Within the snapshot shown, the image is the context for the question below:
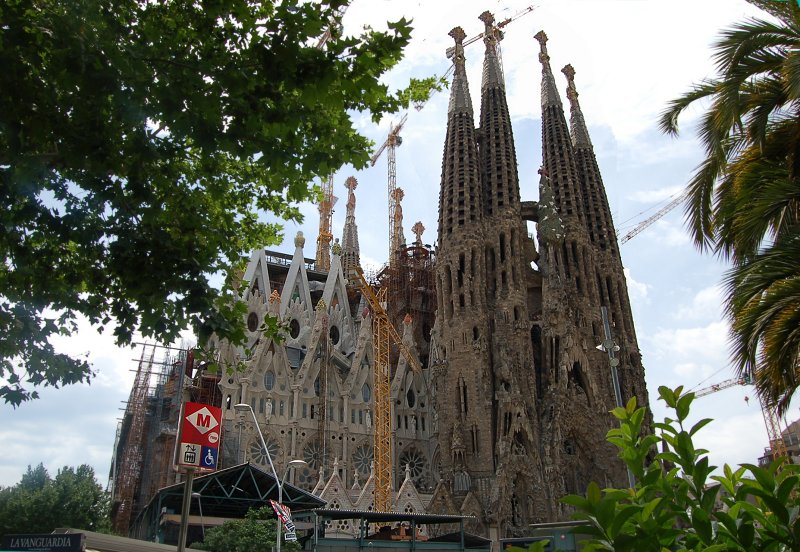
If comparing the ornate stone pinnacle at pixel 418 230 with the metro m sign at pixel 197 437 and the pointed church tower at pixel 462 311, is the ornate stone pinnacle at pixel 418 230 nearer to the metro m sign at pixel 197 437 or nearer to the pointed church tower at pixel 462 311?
the pointed church tower at pixel 462 311

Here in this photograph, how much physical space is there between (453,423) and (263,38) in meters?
39.6

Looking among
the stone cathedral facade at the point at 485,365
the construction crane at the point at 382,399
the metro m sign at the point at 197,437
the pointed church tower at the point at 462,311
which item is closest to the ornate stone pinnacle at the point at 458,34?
the stone cathedral facade at the point at 485,365

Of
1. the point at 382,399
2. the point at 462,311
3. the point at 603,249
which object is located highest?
the point at 603,249

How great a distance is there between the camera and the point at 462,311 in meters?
47.0

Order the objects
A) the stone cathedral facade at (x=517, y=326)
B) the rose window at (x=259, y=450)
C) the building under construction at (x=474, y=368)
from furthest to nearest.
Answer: the rose window at (x=259, y=450)
the building under construction at (x=474, y=368)
the stone cathedral facade at (x=517, y=326)

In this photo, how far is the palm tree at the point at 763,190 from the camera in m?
9.08

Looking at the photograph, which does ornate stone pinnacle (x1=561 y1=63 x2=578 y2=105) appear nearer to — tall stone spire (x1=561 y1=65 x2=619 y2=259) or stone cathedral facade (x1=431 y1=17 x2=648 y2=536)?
tall stone spire (x1=561 y1=65 x2=619 y2=259)

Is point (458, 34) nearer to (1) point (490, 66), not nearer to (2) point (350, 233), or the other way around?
(1) point (490, 66)

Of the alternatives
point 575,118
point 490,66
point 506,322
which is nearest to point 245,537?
point 506,322

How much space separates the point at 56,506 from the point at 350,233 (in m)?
59.2

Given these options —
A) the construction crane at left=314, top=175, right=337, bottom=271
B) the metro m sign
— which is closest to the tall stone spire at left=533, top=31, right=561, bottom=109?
the construction crane at left=314, top=175, right=337, bottom=271

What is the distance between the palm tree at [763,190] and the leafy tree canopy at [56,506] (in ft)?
96.3

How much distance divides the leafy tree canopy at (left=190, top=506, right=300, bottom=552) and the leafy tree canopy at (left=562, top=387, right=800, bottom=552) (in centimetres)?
2217

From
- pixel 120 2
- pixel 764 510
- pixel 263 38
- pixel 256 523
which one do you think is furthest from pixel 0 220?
pixel 256 523
